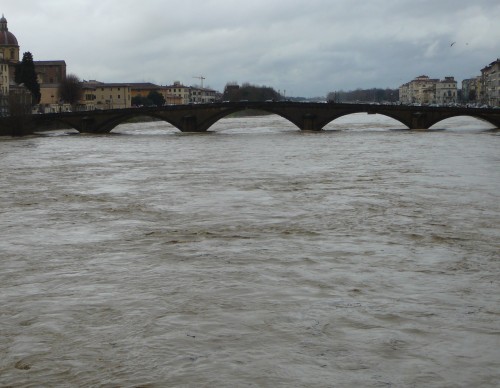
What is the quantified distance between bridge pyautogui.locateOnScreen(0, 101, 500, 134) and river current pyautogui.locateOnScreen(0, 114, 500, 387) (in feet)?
106

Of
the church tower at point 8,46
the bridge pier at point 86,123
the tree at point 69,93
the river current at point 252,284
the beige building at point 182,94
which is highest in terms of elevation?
the church tower at point 8,46

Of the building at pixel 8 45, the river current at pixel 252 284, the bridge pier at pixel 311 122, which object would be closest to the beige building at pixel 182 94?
the building at pixel 8 45

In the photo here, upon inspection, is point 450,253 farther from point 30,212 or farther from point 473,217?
point 30,212

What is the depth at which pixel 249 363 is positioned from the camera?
6246 mm

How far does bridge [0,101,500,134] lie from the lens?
50625 millimetres

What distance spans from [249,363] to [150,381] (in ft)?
2.75

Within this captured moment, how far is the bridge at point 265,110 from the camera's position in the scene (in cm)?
5062

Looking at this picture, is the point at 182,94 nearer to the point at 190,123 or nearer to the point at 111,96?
the point at 111,96

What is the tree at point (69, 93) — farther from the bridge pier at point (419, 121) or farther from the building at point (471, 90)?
the building at point (471, 90)

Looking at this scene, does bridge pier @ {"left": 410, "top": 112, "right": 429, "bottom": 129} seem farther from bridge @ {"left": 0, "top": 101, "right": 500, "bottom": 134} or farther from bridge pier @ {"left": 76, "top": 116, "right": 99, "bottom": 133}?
bridge pier @ {"left": 76, "top": 116, "right": 99, "bottom": 133}

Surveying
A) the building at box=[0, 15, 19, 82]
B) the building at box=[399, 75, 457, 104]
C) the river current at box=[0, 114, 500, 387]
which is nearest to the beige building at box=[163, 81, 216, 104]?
the building at box=[399, 75, 457, 104]

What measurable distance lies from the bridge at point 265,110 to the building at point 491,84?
48.7 meters

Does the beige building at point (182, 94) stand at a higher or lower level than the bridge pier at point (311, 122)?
higher

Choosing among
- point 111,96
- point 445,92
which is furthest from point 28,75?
point 445,92
